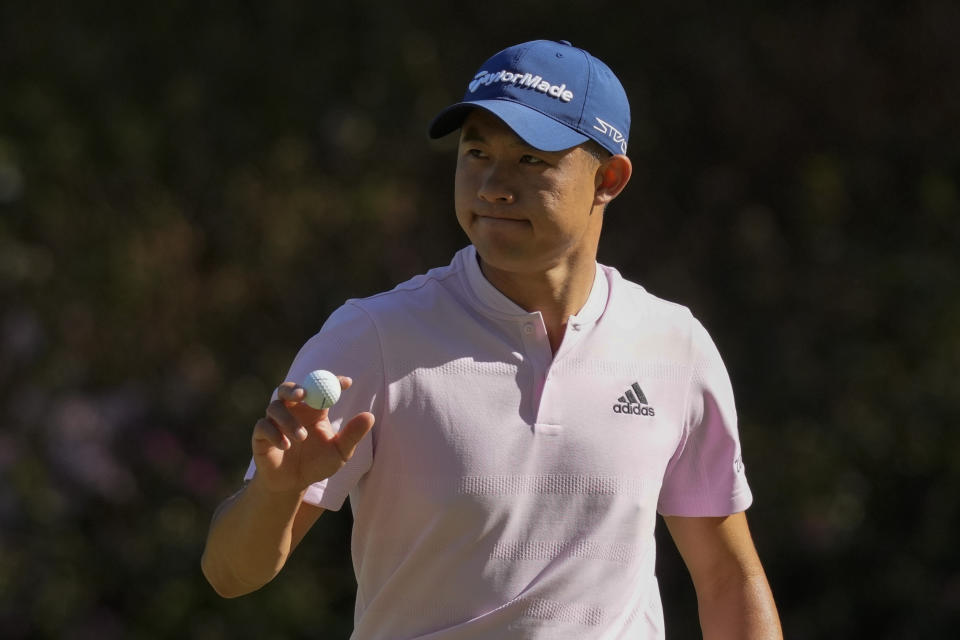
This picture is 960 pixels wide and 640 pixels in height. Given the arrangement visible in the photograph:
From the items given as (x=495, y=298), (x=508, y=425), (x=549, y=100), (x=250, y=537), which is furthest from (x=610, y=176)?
(x=250, y=537)

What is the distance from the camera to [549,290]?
2.63 m

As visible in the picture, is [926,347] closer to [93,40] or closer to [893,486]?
[893,486]

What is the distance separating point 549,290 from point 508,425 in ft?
0.99

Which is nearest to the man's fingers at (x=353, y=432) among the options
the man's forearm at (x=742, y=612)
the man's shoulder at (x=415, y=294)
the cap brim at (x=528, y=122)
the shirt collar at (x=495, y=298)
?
the man's shoulder at (x=415, y=294)

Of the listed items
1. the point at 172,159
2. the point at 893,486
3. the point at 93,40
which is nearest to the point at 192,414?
the point at 172,159

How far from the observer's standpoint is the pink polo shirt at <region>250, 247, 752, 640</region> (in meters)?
2.42

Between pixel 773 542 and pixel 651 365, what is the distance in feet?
10.2

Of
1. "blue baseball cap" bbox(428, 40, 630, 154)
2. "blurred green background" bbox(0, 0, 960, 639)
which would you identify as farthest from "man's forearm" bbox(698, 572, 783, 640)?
"blurred green background" bbox(0, 0, 960, 639)

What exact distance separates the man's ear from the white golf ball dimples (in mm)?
698

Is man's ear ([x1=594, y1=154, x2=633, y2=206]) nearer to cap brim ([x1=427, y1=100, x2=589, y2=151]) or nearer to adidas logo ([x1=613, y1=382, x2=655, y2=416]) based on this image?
cap brim ([x1=427, y1=100, x2=589, y2=151])

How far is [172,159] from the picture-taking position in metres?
6.75

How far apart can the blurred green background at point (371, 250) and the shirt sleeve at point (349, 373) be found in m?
3.27

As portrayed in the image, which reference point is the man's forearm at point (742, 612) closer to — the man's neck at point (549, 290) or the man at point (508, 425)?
the man at point (508, 425)

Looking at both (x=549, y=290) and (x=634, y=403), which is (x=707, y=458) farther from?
(x=549, y=290)
